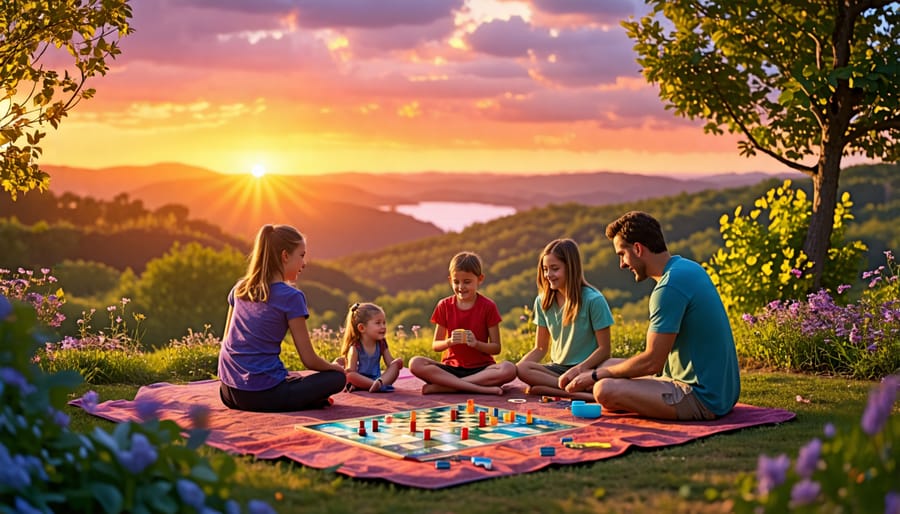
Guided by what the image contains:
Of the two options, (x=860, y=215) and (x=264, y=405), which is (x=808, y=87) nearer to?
(x=264, y=405)

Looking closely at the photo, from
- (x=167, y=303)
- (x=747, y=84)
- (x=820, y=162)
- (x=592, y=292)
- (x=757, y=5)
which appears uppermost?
(x=757, y=5)

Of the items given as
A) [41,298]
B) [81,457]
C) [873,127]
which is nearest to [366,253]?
[873,127]

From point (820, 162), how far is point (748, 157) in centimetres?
112

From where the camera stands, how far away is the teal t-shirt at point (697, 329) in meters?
6.90

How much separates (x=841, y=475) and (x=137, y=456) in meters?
2.85

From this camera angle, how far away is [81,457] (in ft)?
12.8

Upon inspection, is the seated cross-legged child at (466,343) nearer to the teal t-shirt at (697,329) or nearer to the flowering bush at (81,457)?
the teal t-shirt at (697,329)

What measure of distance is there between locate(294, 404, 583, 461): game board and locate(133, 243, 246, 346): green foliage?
39781 mm

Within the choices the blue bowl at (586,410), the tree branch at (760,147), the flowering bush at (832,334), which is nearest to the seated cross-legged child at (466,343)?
the blue bowl at (586,410)

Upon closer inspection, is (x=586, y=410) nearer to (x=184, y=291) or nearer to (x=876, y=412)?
(x=876, y=412)

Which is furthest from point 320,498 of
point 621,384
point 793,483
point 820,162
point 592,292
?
point 820,162

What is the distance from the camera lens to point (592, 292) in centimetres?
855

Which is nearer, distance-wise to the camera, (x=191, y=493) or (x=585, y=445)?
(x=191, y=493)

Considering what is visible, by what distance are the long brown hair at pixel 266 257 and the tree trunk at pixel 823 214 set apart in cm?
716
